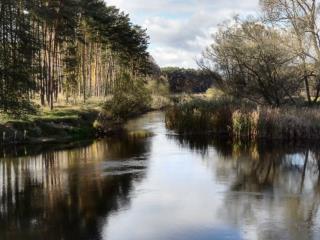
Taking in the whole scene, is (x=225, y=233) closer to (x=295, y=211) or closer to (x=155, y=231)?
(x=155, y=231)

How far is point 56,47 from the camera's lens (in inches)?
1625

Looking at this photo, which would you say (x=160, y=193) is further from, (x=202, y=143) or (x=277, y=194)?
(x=202, y=143)

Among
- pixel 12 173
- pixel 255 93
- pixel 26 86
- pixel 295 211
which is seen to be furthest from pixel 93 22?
pixel 295 211

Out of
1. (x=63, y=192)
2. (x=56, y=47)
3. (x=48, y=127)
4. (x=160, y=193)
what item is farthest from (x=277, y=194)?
(x=56, y=47)

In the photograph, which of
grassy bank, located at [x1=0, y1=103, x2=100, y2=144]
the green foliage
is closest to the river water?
grassy bank, located at [x1=0, y1=103, x2=100, y2=144]

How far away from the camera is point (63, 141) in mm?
28609

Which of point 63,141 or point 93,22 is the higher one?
point 93,22

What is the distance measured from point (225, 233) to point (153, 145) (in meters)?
15.9

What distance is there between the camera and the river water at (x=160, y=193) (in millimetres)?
11695

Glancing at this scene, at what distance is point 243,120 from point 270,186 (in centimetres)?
1350

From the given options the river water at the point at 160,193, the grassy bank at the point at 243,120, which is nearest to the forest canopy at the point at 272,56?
the grassy bank at the point at 243,120

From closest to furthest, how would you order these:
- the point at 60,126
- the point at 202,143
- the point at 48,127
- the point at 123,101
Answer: the point at 202,143 → the point at 48,127 → the point at 60,126 → the point at 123,101

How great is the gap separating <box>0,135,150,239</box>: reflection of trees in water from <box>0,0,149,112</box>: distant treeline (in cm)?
492

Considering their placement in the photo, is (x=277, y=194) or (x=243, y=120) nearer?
(x=277, y=194)
